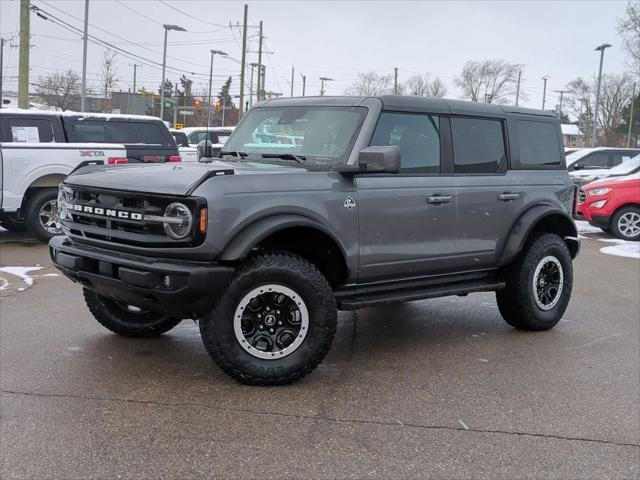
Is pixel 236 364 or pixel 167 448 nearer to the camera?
pixel 167 448

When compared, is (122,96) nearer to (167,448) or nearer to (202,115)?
(202,115)

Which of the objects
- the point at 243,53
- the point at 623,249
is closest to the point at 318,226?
the point at 623,249

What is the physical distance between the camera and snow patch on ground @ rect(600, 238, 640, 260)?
11.8 m

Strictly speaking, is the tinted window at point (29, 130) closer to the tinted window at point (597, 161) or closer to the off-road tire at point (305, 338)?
the off-road tire at point (305, 338)

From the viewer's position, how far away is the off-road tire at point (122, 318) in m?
5.66

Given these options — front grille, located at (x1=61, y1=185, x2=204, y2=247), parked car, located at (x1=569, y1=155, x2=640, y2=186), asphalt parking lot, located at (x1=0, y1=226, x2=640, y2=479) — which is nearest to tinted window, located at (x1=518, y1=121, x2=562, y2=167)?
asphalt parking lot, located at (x1=0, y1=226, x2=640, y2=479)

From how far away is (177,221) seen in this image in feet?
14.0

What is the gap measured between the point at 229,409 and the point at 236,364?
0.36 meters

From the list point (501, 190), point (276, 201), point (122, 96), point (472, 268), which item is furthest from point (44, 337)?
point (122, 96)

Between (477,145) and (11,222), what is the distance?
341 inches

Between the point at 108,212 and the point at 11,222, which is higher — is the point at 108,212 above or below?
above

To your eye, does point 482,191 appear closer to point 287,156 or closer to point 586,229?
point 287,156

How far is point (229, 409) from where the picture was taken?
14.0 feet

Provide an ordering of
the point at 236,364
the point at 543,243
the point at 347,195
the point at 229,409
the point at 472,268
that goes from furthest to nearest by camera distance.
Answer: the point at 543,243 < the point at 472,268 < the point at 347,195 < the point at 236,364 < the point at 229,409
